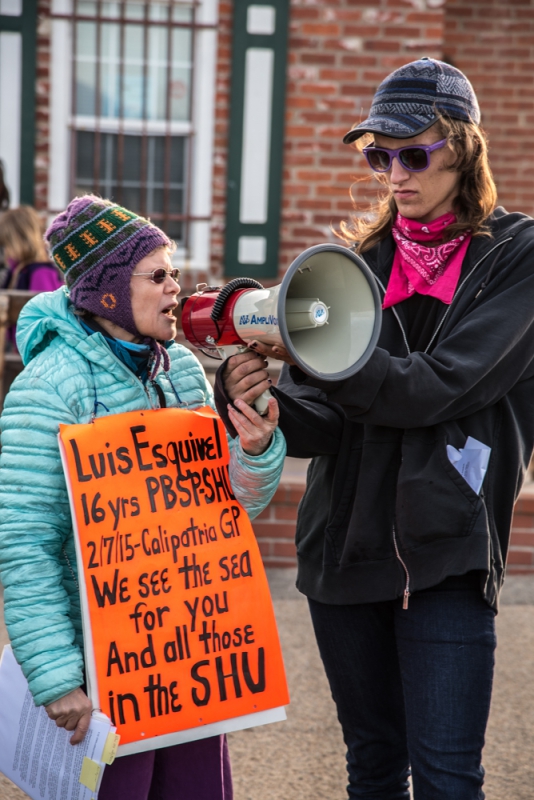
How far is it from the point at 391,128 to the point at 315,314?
1.53 ft

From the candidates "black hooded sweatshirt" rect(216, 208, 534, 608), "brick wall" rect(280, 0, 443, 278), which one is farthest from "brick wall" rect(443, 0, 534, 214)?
"black hooded sweatshirt" rect(216, 208, 534, 608)

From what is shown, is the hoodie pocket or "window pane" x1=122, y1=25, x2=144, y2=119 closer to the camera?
the hoodie pocket

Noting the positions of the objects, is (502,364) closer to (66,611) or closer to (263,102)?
(66,611)

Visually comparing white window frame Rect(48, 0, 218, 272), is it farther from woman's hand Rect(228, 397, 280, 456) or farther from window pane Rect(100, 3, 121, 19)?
woman's hand Rect(228, 397, 280, 456)

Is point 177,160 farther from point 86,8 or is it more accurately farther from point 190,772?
point 190,772

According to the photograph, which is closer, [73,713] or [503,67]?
[73,713]

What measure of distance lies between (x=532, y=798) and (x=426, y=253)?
76.4 inches

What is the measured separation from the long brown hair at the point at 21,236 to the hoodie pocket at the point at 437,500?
4064 millimetres

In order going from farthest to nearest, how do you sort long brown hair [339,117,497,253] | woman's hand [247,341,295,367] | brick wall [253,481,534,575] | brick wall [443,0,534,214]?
brick wall [443,0,534,214], brick wall [253,481,534,575], long brown hair [339,117,497,253], woman's hand [247,341,295,367]

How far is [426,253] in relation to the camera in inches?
76.6

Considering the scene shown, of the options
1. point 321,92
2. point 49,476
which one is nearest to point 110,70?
point 321,92

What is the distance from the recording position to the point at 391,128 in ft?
6.20

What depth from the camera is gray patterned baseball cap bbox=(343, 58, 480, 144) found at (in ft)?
6.17

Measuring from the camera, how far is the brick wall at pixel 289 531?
4895 millimetres
